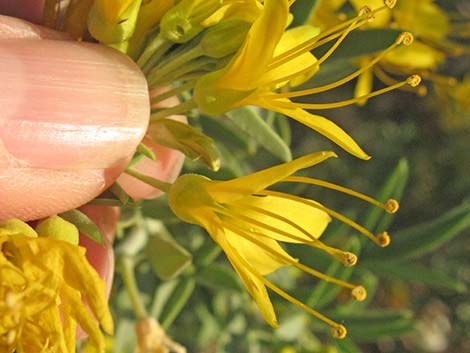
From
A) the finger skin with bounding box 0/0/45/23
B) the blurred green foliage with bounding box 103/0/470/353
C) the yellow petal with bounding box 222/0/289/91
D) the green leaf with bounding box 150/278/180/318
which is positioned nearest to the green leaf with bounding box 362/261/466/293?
the blurred green foliage with bounding box 103/0/470/353

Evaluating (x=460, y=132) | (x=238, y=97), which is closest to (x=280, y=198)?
(x=238, y=97)

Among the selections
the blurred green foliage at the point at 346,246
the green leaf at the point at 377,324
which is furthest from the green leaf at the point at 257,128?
the green leaf at the point at 377,324

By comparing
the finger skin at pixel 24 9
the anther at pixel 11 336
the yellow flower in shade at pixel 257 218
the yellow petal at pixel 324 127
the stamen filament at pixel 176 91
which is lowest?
the anther at pixel 11 336

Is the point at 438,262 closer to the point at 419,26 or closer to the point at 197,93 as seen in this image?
the point at 419,26

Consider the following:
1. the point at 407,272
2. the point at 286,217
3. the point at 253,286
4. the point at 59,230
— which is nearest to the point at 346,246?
the point at 407,272

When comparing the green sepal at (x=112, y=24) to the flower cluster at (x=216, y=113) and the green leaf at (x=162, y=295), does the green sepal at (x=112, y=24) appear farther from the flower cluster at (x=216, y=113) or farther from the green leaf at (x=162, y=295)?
the green leaf at (x=162, y=295)

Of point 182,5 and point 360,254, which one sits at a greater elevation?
point 182,5
